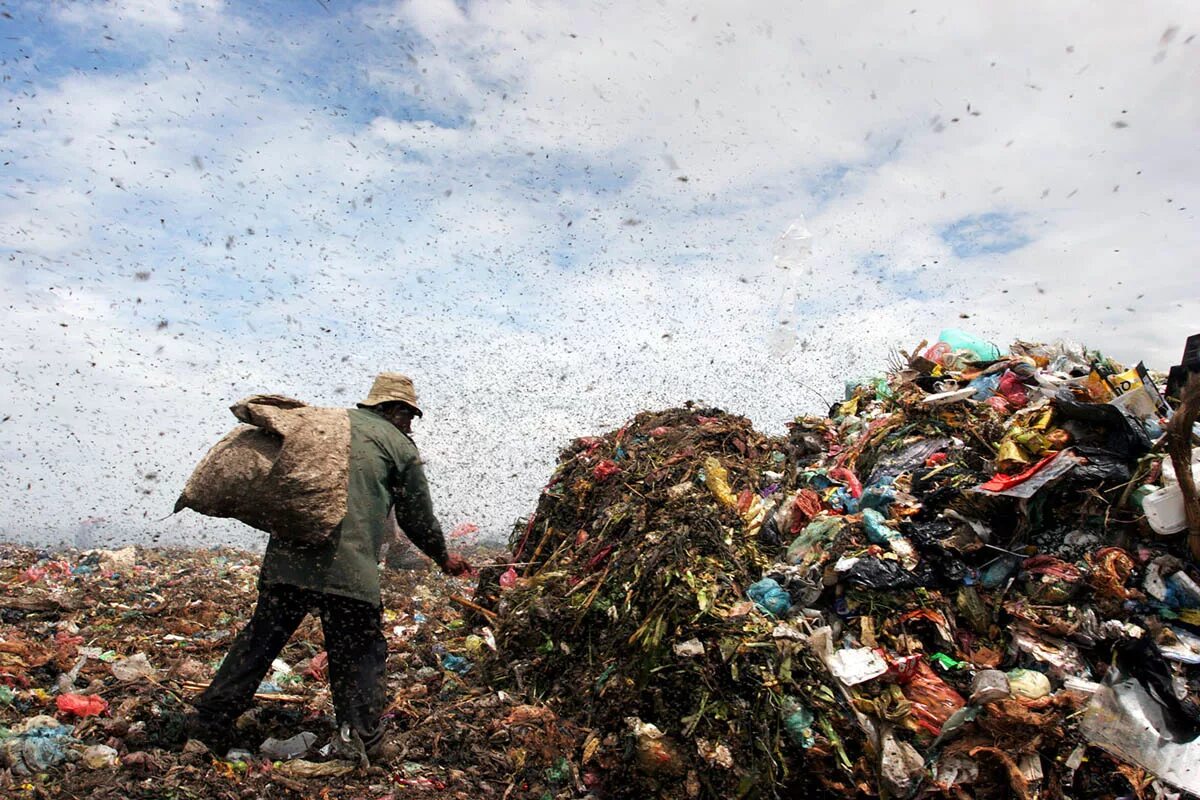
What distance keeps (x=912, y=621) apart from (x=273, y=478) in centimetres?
321

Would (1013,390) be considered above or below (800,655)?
above

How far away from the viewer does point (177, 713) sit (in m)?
3.82

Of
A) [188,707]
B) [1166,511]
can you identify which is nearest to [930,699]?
[1166,511]

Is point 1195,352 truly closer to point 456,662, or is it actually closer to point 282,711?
point 456,662

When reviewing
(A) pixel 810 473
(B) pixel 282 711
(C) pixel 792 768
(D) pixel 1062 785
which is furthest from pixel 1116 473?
(B) pixel 282 711

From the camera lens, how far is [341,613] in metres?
3.65

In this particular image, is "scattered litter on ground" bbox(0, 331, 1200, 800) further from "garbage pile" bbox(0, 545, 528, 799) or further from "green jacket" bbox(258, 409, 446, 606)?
"green jacket" bbox(258, 409, 446, 606)

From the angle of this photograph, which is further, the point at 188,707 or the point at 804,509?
the point at 804,509

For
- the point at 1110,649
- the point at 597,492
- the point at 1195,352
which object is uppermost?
the point at 1195,352

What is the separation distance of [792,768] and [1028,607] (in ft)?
4.76

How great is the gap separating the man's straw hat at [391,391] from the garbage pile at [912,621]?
154 cm

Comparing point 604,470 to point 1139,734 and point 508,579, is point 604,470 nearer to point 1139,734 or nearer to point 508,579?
point 508,579

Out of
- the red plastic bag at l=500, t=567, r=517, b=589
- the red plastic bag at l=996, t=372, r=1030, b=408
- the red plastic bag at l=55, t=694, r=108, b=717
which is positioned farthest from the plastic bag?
the red plastic bag at l=55, t=694, r=108, b=717

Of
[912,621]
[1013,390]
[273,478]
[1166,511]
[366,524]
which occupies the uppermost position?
[1013,390]
